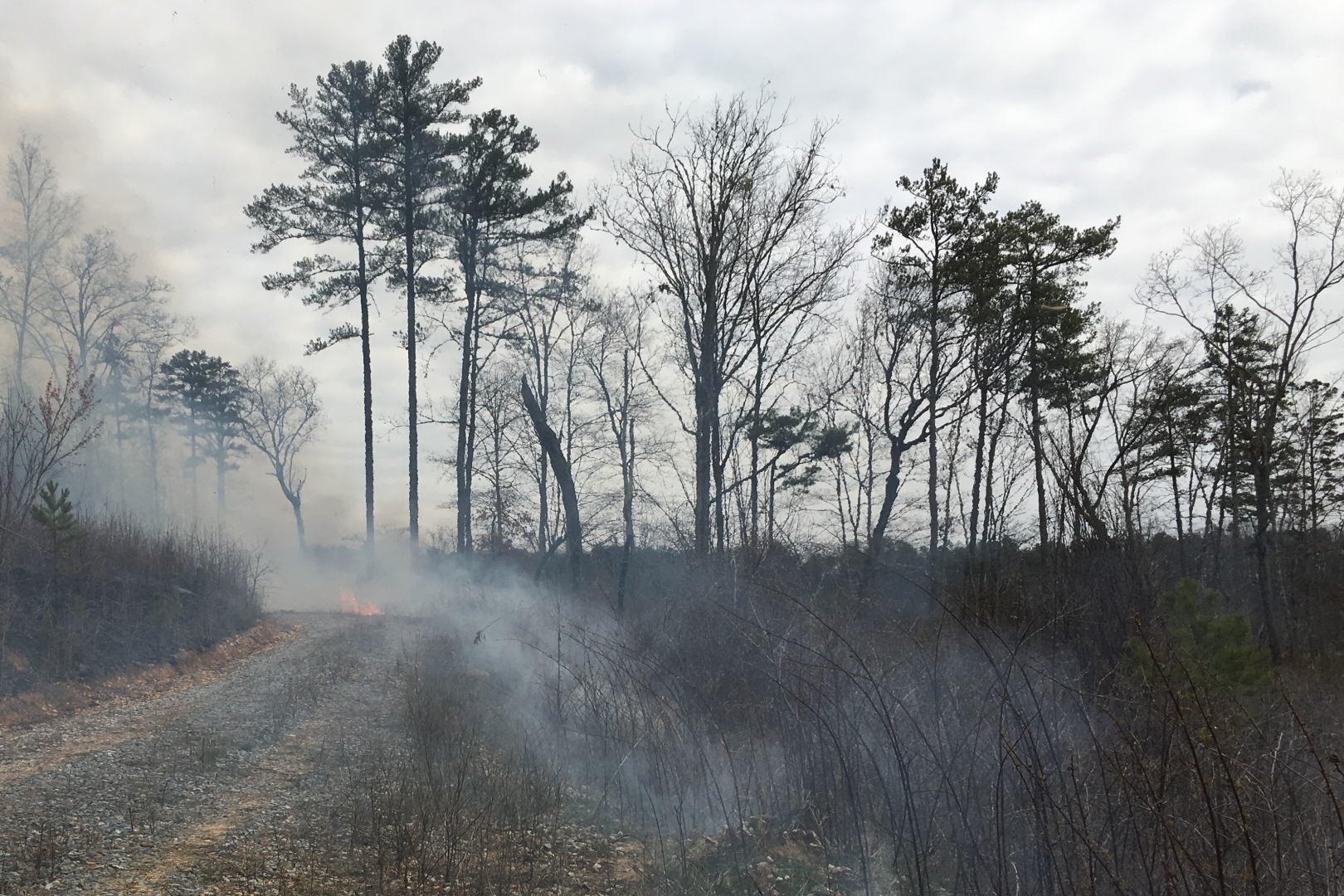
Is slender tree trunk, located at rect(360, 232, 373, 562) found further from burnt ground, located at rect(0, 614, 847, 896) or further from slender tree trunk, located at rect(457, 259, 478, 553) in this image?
burnt ground, located at rect(0, 614, 847, 896)

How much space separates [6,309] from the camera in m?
28.5

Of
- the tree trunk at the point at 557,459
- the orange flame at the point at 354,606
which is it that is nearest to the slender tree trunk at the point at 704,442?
the tree trunk at the point at 557,459

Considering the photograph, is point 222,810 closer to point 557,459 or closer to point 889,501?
point 557,459

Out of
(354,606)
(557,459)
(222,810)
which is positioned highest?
(557,459)

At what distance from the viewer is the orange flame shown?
2325cm

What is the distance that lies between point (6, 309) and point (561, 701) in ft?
103

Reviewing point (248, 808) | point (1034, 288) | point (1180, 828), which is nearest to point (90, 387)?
point (248, 808)

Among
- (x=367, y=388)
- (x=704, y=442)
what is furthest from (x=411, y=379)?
(x=704, y=442)

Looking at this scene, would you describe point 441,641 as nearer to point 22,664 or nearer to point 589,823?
point 22,664

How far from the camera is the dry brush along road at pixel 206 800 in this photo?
15.5 ft

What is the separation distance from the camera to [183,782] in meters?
6.57

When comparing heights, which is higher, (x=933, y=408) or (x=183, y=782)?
(x=933, y=408)

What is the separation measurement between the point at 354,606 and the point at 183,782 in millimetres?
18791

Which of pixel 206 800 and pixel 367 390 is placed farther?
pixel 367 390
